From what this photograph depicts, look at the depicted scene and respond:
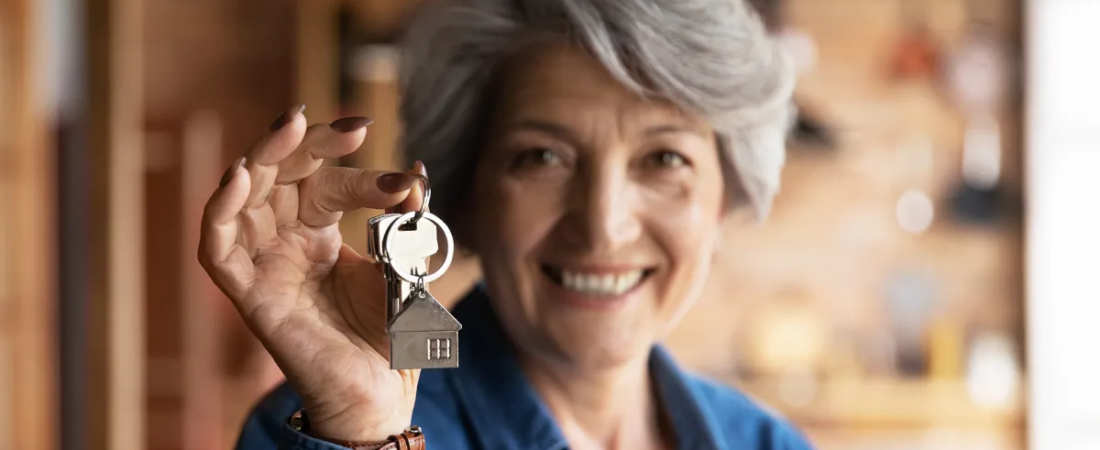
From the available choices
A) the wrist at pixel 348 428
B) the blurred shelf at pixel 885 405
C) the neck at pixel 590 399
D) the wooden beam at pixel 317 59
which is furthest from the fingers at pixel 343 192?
the blurred shelf at pixel 885 405

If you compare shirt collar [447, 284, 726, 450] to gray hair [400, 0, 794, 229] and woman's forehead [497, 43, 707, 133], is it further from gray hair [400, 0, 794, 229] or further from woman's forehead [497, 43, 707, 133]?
woman's forehead [497, 43, 707, 133]

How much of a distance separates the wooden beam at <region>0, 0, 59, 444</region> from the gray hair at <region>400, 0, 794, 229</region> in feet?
5.77

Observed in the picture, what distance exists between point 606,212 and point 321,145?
0.32 m

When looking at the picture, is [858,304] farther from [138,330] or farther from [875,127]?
[138,330]

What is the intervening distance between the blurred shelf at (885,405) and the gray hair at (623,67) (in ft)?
7.68

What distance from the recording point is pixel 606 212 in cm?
87

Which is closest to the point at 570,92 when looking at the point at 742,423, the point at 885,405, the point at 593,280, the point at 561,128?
the point at 561,128

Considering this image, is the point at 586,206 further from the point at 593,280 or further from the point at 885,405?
→ the point at 885,405

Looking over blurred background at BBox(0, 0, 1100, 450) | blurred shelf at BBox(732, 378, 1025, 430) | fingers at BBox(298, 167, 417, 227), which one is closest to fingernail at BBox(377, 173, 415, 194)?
fingers at BBox(298, 167, 417, 227)

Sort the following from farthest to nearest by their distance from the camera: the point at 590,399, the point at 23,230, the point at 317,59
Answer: the point at 317,59 → the point at 23,230 → the point at 590,399

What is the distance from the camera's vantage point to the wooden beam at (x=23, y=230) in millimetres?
2395

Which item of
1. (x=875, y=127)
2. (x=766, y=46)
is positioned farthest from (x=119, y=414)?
(x=875, y=127)

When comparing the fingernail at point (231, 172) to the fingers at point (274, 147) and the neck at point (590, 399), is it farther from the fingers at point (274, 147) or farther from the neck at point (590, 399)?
the neck at point (590, 399)

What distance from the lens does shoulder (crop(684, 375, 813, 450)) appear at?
43.7 inches
